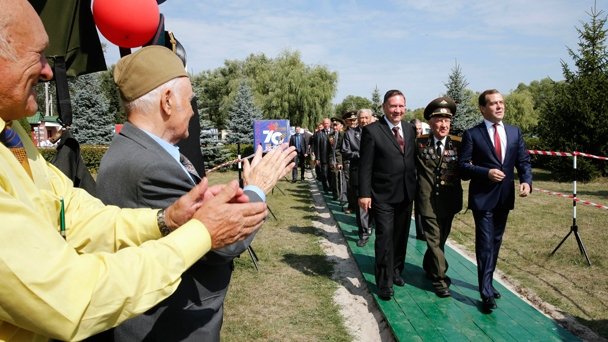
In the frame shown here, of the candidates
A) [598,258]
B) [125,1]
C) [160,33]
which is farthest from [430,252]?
[125,1]

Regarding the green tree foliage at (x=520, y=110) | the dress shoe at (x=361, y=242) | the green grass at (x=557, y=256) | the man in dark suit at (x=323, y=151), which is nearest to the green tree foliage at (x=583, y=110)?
Answer: the green grass at (x=557, y=256)

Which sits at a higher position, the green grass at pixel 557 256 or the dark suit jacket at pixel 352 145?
the dark suit jacket at pixel 352 145

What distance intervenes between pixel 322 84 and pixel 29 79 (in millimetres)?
32647

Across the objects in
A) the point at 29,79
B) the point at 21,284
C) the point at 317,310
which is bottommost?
the point at 317,310

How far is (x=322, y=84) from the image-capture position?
109 feet

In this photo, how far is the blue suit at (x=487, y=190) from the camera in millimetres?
4281

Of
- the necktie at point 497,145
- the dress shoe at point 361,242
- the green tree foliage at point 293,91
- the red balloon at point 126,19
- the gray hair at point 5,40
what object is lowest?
the dress shoe at point 361,242

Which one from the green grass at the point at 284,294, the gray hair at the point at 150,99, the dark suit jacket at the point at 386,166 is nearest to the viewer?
the gray hair at the point at 150,99

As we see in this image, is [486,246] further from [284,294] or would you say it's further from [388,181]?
[284,294]

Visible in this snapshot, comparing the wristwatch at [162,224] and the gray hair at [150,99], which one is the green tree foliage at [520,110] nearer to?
the gray hair at [150,99]

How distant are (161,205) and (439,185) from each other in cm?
364

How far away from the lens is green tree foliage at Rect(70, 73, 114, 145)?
25.0 metres

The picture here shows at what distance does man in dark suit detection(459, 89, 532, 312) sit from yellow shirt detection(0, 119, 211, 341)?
3.69 metres

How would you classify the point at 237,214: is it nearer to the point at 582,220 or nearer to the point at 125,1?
the point at 125,1
